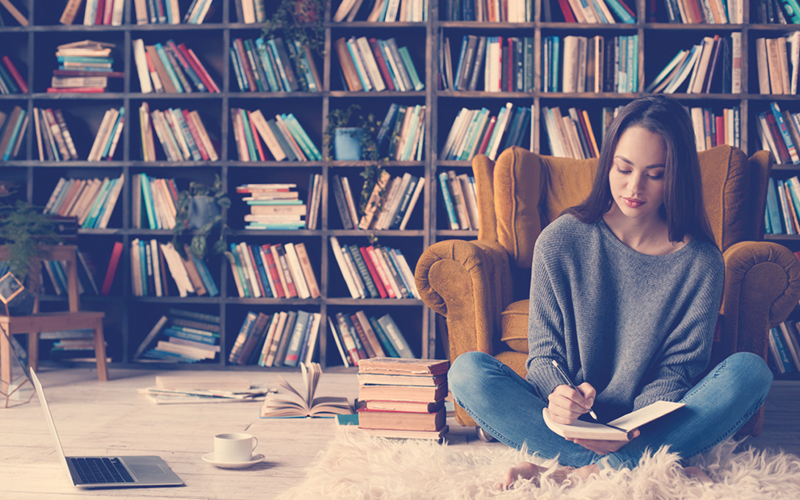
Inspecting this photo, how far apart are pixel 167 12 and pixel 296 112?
2.58 ft

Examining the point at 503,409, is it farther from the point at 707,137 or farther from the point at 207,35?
the point at 207,35

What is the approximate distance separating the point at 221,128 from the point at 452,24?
1.31 meters

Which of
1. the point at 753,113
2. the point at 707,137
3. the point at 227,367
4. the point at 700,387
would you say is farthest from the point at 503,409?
the point at 753,113

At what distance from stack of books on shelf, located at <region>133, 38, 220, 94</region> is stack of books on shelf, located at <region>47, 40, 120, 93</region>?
0.54ft

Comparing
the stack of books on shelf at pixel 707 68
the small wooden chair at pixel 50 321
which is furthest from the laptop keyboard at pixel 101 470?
the stack of books on shelf at pixel 707 68

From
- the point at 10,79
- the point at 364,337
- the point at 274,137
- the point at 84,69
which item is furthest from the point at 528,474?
the point at 10,79

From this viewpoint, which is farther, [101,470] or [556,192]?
[556,192]

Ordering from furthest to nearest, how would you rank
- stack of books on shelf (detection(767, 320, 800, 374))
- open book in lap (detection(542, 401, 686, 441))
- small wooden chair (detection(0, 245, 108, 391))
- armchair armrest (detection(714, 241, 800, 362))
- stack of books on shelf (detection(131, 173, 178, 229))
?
stack of books on shelf (detection(131, 173, 178, 229)) < stack of books on shelf (detection(767, 320, 800, 374)) < small wooden chair (detection(0, 245, 108, 391)) < armchair armrest (detection(714, 241, 800, 362)) < open book in lap (detection(542, 401, 686, 441))

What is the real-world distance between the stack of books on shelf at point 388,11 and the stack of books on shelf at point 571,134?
78 centimetres

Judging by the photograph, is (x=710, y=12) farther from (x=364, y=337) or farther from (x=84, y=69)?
(x=84, y=69)

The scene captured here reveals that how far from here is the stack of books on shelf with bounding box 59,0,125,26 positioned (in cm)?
303

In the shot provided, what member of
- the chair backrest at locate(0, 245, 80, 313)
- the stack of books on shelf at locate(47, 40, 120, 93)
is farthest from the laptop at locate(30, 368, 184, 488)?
the stack of books on shelf at locate(47, 40, 120, 93)

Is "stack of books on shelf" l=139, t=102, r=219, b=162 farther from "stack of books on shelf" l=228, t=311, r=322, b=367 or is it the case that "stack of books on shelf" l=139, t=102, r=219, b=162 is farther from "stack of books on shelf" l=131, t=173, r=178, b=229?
"stack of books on shelf" l=228, t=311, r=322, b=367

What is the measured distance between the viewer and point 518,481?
48.2 inches
